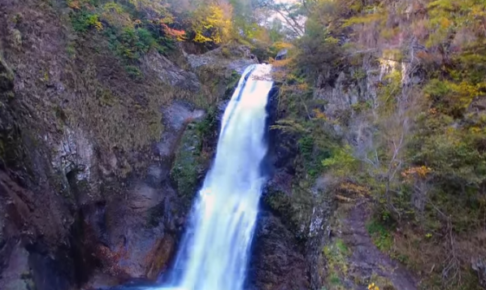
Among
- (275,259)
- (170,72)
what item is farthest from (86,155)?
(275,259)

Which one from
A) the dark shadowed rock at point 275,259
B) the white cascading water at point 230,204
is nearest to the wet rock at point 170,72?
the white cascading water at point 230,204

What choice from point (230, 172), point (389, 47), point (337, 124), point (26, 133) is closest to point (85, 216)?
point (26, 133)

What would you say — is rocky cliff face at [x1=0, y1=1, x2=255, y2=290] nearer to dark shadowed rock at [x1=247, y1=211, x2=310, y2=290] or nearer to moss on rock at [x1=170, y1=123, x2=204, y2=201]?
moss on rock at [x1=170, y1=123, x2=204, y2=201]

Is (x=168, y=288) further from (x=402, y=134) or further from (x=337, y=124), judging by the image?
(x=402, y=134)

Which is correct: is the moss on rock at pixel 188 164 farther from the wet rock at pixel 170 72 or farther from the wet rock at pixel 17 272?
the wet rock at pixel 17 272

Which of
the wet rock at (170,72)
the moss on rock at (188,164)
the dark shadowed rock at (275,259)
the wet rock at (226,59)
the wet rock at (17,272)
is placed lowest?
the wet rock at (17,272)

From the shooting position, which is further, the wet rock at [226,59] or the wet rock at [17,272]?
the wet rock at [226,59]
